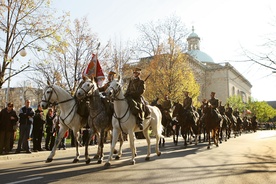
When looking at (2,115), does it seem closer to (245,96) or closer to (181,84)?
(181,84)

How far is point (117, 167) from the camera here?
9.06 metres

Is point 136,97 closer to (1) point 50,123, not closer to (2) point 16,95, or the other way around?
(1) point 50,123

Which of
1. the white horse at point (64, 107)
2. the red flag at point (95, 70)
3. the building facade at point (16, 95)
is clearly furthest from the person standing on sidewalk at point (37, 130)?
the building facade at point (16, 95)

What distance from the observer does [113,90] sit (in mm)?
9375

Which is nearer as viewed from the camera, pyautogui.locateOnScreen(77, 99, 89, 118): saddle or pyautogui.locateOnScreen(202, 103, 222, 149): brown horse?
pyautogui.locateOnScreen(77, 99, 89, 118): saddle

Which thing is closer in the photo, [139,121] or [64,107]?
[139,121]

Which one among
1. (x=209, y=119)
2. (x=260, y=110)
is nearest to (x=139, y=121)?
(x=209, y=119)

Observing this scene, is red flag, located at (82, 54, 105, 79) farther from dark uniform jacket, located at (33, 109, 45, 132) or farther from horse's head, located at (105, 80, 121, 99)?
horse's head, located at (105, 80, 121, 99)

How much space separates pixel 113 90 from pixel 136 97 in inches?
48.7

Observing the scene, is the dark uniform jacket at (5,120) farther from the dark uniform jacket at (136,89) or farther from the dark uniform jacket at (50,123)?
the dark uniform jacket at (136,89)

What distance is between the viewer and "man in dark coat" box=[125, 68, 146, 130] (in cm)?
989

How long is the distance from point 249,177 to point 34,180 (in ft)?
18.1

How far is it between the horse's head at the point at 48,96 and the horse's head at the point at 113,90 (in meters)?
2.38

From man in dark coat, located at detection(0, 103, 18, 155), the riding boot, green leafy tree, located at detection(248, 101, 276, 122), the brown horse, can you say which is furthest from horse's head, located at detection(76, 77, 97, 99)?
green leafy tree, located at detection(248, 101, 276, 122)
